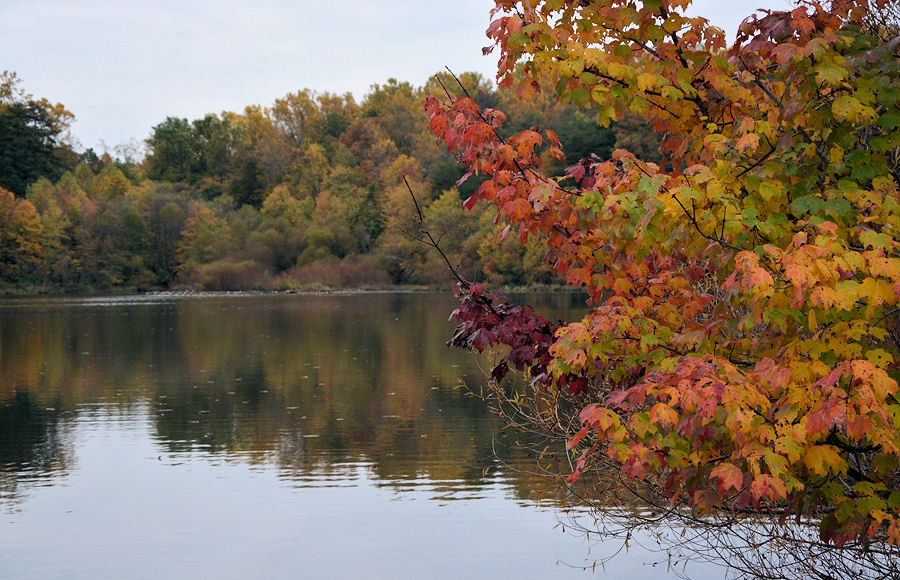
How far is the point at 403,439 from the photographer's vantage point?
609 inches

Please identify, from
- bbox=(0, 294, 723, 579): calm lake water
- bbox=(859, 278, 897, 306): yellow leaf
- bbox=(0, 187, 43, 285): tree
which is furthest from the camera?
bbox=(0, 187, 43, 285): tree

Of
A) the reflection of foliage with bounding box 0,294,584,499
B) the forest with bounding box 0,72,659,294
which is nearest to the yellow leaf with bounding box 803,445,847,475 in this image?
the reflection of foliage with bounding box 0,294,584,499

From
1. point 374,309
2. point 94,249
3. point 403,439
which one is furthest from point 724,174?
point 94,249

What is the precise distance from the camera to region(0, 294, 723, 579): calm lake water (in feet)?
31.5

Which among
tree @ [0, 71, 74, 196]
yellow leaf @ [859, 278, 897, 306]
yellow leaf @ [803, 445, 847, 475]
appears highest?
tree @ [0, 71, 74, 196]

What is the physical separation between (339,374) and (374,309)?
30.3 meters

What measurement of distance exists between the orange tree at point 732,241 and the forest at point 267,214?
62.5 meters

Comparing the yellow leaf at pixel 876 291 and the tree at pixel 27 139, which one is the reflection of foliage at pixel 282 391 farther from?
the tree at pixel 27 139

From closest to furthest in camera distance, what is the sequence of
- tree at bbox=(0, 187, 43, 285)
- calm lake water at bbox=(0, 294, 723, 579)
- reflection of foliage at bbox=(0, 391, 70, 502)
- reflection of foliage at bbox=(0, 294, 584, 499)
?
1. calm lake water at bbox=(0, 294, 723, 579)
2. reflection of foliage at bbox=(0, 391, 70, 502)
3. reflection of foliage at bbox=(0, 294, 584, 499)
4. tree at bbox=(0, 187, 43, 285)

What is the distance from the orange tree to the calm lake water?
291cm

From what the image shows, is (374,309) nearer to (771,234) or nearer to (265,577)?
(265,577)

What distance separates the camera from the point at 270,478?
42.4 feet

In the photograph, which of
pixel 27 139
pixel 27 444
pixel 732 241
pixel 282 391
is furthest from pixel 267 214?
pixel 732 241

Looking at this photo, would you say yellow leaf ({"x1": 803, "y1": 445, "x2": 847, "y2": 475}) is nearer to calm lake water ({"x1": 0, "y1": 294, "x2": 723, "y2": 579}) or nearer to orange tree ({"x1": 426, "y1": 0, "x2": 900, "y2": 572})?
orange tree ({"x1": 426, "y1": 0, "x2": 900, "y2": 572})
